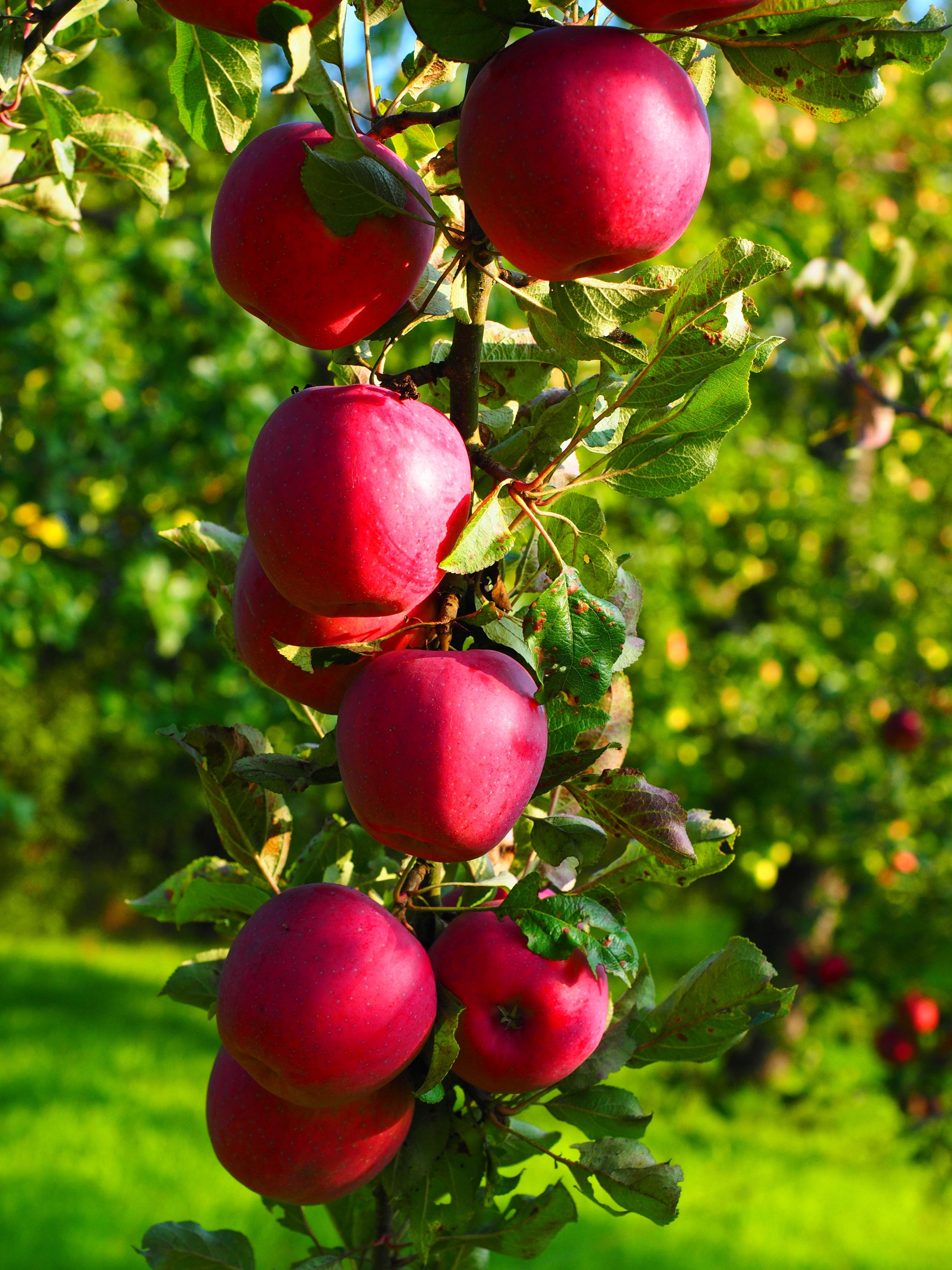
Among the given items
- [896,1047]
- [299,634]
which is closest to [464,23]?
[299,634]

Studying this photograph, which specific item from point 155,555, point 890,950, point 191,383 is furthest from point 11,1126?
point 890,950

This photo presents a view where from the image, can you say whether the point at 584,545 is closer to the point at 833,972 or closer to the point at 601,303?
the point at 601,303

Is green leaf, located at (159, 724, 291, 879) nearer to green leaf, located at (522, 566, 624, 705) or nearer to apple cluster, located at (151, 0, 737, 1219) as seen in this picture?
apple cluster, located at (151, 0, 737, 1219)

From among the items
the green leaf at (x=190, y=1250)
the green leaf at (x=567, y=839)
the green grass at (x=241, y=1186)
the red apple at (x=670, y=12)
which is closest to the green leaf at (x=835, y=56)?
the red apple at (x=670, y=12)

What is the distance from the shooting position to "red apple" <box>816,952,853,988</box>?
9.70ft

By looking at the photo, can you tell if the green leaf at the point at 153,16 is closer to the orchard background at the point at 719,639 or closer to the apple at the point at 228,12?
the apple at the point at 228,12

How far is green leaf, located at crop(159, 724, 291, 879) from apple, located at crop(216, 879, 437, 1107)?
86 mm

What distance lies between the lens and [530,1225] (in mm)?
609

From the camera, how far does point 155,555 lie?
2.71 metres

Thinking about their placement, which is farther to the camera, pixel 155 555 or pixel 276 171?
pixel 155 555

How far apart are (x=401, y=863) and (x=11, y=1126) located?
3153 millimetres

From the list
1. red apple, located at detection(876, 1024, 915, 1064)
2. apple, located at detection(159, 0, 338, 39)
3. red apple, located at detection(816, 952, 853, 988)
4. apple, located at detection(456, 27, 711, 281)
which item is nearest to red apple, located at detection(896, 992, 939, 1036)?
red apple, located at detection(876, 1024, 915, 1064)

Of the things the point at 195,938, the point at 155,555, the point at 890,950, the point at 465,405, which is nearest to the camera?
the point at 465,405

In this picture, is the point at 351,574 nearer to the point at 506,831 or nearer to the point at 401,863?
the point at 506,831
